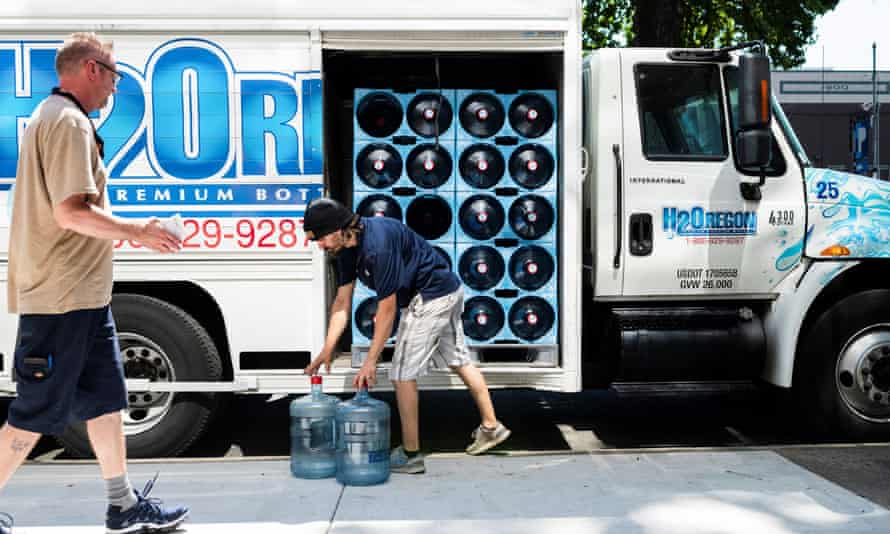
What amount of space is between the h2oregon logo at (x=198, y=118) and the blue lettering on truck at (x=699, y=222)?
7.30ft

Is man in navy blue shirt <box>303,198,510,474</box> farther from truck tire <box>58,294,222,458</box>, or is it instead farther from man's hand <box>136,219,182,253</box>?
man's hand <box>136,219,182,253</box>

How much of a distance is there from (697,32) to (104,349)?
13.3m

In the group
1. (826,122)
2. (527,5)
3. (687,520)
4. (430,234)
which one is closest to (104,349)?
(430,234)

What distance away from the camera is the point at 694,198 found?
5930 millimetres

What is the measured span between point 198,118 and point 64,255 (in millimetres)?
1906

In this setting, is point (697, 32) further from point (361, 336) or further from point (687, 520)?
point (687, 520)

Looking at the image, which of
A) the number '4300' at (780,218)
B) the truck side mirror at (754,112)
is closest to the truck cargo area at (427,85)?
the truck side mirror at (754,112)

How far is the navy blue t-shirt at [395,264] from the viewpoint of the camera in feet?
16.8

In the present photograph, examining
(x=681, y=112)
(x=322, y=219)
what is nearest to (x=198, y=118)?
(x=322, y=219)

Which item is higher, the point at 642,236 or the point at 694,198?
the point at 694,198

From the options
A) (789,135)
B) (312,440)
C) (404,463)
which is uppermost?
(789,135)

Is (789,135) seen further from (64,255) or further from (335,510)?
(64,255)

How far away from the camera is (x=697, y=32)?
1535 cm

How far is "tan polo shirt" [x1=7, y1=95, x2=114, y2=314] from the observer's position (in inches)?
147
